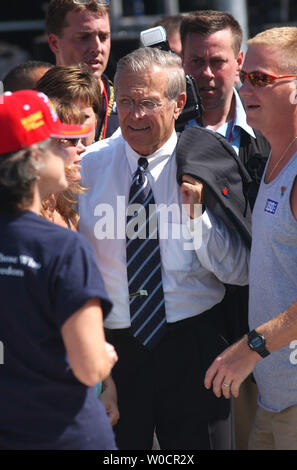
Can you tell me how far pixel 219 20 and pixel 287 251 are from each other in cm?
170

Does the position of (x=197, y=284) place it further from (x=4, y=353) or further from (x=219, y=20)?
(x=219, y=20)

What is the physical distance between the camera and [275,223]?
8.51ft

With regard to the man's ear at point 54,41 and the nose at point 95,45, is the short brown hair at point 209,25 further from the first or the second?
the man's ear at point 54,41

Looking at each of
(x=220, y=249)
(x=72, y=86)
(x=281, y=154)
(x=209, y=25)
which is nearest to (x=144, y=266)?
(x=220, y=249)

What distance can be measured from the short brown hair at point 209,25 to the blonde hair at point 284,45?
1.01m

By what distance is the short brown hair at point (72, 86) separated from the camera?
3133mm

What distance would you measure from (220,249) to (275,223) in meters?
0.32

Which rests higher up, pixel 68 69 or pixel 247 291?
pixel 68 69

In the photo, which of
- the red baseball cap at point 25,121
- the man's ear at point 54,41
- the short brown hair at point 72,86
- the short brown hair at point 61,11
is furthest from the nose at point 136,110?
the man's ear at point 54,41

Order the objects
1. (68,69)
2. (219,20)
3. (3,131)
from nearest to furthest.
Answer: (3,131) < (68,69) < (219,20)

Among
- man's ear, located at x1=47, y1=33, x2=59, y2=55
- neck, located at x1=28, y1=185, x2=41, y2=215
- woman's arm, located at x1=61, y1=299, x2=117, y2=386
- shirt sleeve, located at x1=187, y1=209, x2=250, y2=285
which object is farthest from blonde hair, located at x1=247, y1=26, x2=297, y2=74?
man's ear, located at x1=47, y1=33, x2=59, y2=55

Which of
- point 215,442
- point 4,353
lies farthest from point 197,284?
point 4,353

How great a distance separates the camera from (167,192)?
2922 mm

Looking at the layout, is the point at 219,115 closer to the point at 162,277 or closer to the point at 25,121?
the point at 162,277
